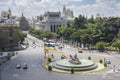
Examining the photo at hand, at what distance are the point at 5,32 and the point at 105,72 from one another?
55003mm

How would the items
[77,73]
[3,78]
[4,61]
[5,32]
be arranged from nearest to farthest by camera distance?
[3,78] → [77,73] → [4,61] → [5,32]

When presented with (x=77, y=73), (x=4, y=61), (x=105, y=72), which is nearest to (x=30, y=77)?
(x=77, y=73)

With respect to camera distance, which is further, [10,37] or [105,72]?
[10,37]

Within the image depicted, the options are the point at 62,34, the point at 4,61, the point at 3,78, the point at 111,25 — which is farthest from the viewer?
the point at 62,34

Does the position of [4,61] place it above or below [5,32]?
below

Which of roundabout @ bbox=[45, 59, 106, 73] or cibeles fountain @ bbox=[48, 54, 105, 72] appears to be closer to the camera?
roundabout @ bbox=[45, 59, 106, 73]

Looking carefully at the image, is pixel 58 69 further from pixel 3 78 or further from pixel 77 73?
pixel 3 78

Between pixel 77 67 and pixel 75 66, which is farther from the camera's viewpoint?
pixel 75 66

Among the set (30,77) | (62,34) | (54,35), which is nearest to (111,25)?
(62,34)

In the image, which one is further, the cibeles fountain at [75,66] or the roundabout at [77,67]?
the cibeles fountain at [75,66]

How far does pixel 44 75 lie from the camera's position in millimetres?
62938

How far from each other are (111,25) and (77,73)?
66.3 m

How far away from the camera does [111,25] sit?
128 m

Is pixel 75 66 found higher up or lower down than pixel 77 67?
higher up
